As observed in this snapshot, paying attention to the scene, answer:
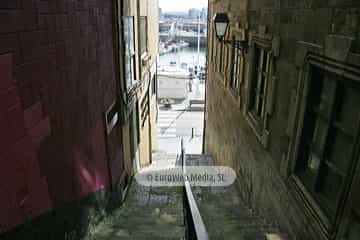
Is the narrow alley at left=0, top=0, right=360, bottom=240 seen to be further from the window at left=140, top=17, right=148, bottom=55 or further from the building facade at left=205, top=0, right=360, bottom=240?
the window at left=140, top=17, right=148, bottom=55

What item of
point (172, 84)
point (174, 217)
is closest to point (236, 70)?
point (174, 217)

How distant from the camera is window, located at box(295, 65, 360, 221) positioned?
2.38 metres

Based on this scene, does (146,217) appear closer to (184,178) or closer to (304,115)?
(184,178)

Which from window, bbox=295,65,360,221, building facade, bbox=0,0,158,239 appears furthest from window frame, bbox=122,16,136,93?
window, bbox=295,65,360,221

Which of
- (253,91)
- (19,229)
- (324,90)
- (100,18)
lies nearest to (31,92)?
(19,229)

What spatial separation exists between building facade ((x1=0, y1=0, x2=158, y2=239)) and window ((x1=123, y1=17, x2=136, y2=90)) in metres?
0.74

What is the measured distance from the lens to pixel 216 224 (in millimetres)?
4379

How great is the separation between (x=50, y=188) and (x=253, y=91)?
13.0 feet

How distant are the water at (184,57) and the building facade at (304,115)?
42450mm

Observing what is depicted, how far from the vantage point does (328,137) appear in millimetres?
2699

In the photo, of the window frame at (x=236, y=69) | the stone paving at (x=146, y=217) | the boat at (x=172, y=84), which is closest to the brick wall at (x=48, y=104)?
the stone paving at (x=146, y=217)

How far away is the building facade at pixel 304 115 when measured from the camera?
2291 mm

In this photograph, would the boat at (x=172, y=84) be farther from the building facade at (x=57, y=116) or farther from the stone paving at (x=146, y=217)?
the building facade at (x=57, y=116)

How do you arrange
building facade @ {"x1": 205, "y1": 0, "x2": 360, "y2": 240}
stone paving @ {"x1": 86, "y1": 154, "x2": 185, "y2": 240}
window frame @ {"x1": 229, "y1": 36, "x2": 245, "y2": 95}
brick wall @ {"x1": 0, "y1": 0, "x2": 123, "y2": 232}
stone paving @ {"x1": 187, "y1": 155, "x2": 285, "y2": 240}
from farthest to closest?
window frame @ {"x1": 229, "y1": 36, "x2": 245, "y2": 95} < stone paving @ {"x1": 86, "y1": 154, "x2": 185, "y2": 240} < stone paving @ {"x1": 187, "y1": 155, "x2": 285, "y2": 240} < building facade @ {"x1": 205, "y1": 0, "x2": 360, "y2": 240} < brick wall @ {"x1": 0, "y1": 0, "x2": 123, "y2": 232}
